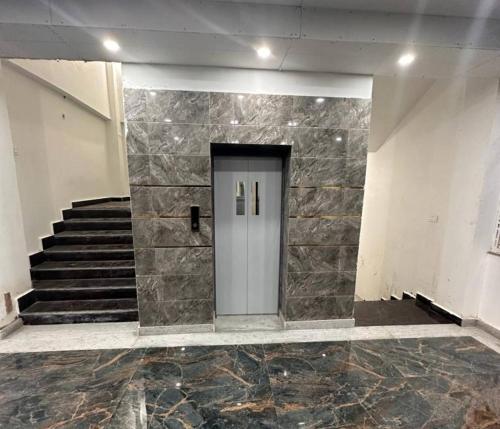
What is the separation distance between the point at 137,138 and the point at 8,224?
1768 millimetres

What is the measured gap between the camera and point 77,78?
167 inches

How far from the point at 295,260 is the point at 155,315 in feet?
5.46

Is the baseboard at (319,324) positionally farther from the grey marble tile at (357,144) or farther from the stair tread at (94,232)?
the stair tread at (94,232)

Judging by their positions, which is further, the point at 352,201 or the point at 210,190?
the point at 352,201

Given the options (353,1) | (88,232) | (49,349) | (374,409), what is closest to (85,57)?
(353,1)

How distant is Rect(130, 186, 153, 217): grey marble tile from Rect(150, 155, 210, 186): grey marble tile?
0.42ft

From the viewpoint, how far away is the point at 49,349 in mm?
2381

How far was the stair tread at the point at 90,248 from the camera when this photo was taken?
134 inches

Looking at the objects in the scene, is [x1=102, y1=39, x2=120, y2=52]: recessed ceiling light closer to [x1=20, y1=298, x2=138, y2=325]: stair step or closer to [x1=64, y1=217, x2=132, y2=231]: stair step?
[x1=64, y1=217, x2=132, y2=231]: stair step

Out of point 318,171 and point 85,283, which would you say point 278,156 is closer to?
point 318,171

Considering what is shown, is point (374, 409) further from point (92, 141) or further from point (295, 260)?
point (92, 141)

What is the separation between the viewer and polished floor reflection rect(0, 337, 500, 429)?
1.69 m

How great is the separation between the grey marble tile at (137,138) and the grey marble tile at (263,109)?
93 cm

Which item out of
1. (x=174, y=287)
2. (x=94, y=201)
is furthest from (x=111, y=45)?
(x=94, y=201)
